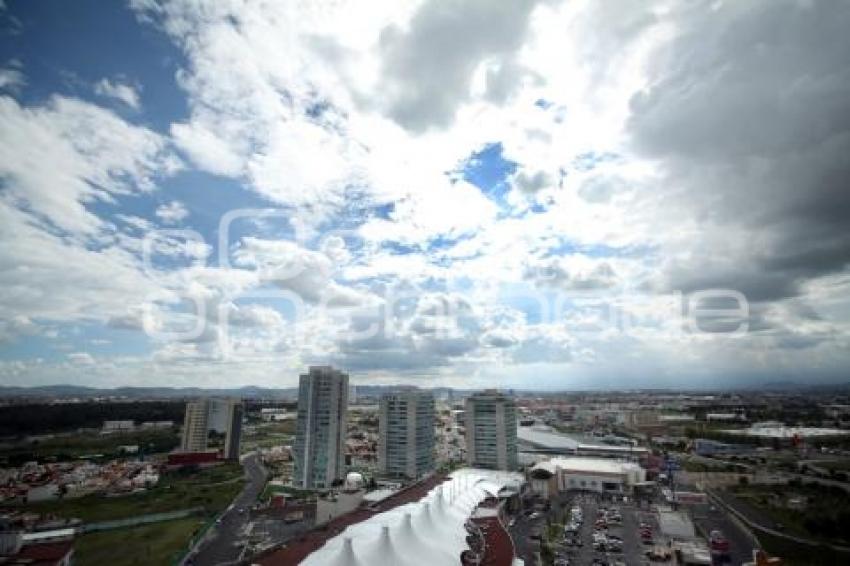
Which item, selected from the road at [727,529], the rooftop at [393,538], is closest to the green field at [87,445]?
the rooftop at [393,538]

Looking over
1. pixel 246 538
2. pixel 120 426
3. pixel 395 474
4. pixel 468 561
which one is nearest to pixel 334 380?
pixel 395 474

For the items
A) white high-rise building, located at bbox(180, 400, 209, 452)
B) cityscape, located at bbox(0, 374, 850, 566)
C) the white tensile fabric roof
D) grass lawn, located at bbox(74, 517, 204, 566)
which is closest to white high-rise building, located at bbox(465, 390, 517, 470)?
cityscape, located at bbox(0, 374, 850, 566)

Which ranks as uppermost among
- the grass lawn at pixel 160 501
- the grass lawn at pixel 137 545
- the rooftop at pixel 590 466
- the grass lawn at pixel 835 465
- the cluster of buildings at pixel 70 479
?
the rooftop at pixel 590 466

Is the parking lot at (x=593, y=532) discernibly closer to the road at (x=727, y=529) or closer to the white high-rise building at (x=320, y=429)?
the road at (x=727, y=529)

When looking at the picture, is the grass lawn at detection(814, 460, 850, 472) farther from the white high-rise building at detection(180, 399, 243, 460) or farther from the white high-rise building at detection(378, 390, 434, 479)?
the white high-rise building at detection(180, 399, 243, 460)

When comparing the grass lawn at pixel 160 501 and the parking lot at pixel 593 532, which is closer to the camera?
the parking lot at pixel 593 532

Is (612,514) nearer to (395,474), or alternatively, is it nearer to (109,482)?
(395,474)

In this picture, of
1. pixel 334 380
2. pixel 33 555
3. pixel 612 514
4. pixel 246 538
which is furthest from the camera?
pixel 334 380
